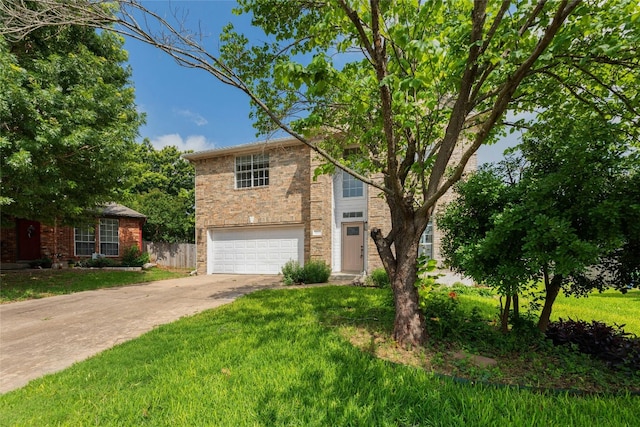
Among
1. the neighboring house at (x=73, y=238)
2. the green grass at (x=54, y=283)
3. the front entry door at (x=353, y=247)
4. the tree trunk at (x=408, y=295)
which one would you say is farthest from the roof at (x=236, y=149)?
the tree trunk at (x=408, y=295)

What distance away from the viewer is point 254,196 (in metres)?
13.8

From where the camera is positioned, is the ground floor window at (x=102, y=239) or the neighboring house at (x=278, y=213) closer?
the neighboring house at (x=278, y=213)

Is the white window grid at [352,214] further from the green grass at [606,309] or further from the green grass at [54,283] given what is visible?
the green grass at [54,283]

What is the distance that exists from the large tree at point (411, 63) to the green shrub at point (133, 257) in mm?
15660

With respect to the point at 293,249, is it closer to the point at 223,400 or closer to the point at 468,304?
the point at 468,304

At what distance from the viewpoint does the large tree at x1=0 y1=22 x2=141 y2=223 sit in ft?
24.7

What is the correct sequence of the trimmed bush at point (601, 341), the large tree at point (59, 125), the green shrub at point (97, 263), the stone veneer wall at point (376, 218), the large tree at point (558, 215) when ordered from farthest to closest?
the green shrub at point (97, 263) → the stone veneer wall at point (376, 218) → the large tree at point (59, 125) → the trimmed bush at point (601, 341) → the large tree at point (558, 215)

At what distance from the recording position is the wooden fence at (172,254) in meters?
18.9

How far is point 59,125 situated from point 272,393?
30.4 feet

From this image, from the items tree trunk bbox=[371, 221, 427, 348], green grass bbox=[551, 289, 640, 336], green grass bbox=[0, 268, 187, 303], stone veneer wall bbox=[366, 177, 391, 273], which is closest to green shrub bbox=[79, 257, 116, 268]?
green grass bbox=[0, 268, 187, 303]

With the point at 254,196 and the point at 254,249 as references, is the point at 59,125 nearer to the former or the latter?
the point at 254,196

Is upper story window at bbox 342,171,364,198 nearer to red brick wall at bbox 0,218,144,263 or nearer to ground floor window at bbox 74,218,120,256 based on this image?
red brick wall at bbox 0,218,144,263

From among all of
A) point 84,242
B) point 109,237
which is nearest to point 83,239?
point 84,242

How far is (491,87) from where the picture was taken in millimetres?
4387
